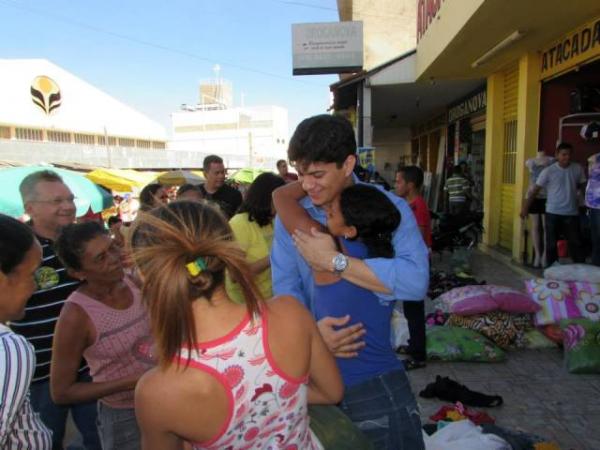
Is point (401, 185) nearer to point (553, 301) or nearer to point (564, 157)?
point (553, 301)

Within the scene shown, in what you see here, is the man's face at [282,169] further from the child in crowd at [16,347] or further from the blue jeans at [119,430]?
the child in crowd at [16,347]

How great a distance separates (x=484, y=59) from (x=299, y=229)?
6.99 meters

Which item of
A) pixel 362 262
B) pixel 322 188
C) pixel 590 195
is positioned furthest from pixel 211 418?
pixel 590 195

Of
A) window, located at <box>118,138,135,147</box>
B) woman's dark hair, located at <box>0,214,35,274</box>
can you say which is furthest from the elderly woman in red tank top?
window, located at <box>118,138,135,147</box>

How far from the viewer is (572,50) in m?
6.35

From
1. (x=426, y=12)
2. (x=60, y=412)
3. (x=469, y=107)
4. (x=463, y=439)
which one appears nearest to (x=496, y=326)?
(x=463, y=439)

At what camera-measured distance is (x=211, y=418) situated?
111 centimetres

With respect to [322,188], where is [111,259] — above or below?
below

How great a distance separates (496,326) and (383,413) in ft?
11.1

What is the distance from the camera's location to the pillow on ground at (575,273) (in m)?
4.56

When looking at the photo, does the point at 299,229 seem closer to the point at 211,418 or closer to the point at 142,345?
the point at 211,418

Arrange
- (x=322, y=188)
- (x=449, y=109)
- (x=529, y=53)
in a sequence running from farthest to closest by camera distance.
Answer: (x=449, y=109) → (x=529, y=53) → (x=322, y=188)

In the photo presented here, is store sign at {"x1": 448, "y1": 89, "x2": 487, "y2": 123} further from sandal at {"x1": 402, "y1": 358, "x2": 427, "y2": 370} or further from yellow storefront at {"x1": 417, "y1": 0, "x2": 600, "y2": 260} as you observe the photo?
sandal at {"x1": 402, "y1": 358, "x2": 427, "y2": 370}

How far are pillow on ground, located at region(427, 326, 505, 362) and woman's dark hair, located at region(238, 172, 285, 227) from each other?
210cm
